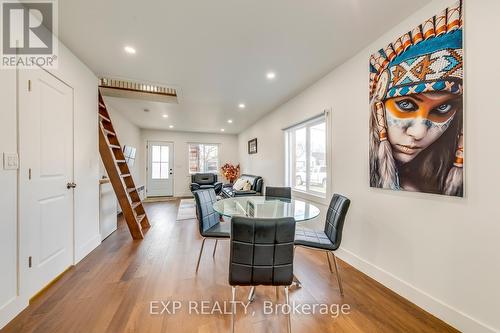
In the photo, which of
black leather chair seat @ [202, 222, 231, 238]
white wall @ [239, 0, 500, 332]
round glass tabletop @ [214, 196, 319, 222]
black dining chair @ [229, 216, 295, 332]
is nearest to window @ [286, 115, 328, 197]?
white wall @ [239, 0, 500, 332]

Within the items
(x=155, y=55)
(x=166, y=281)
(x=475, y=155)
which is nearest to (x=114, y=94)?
(x=155, y=55)

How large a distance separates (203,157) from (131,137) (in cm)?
252

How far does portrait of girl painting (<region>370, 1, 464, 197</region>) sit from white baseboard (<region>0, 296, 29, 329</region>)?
10.5 feet

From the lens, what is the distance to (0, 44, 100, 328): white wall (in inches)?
55.9

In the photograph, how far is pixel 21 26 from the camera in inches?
62.5

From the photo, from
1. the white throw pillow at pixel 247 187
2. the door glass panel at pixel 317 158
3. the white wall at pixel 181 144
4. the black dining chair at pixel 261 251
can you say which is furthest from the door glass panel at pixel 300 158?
the white wall at pixel 181 144

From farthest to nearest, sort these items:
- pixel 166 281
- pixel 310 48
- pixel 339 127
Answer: pixel 339 127
pixel 310 48
pixel 166 281

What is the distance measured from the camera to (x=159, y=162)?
272 inches

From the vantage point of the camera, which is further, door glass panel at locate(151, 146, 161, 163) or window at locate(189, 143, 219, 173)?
window at locate(189, 143, 219, 173)

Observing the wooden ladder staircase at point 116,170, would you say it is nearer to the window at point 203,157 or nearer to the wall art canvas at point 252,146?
the wall art canvas at point 252,146

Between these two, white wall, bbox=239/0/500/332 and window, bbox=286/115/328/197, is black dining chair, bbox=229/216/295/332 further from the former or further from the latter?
window, bbox=286/115/328/197

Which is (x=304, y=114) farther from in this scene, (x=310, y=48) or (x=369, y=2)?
(x=369, y=2)

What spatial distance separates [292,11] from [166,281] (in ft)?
9.00

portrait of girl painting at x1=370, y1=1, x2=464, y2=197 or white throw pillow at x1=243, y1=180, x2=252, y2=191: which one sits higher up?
portrait of girl painting at x1=370, y1=1, x2=464, y2=197
